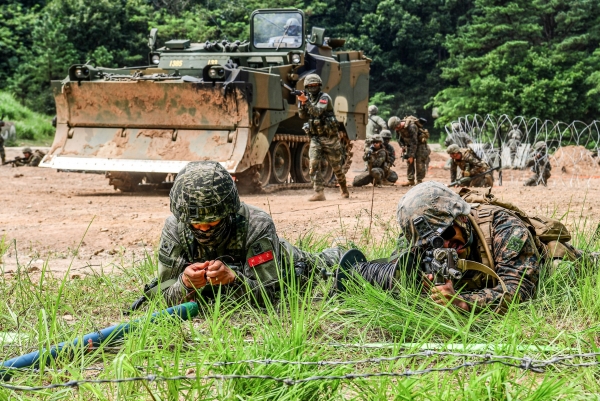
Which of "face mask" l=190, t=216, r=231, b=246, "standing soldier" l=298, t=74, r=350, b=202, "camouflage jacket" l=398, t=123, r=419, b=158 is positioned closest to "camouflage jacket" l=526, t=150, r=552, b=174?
"camouflage jacket" l=398, t=123, r=419, b=158

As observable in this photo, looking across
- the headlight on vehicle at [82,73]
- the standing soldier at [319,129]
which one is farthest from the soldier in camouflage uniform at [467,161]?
the headlight on vehicle at [82,73]

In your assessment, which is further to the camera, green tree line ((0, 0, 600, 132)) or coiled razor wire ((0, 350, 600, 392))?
green tree line ((0, 0, 600, 132))

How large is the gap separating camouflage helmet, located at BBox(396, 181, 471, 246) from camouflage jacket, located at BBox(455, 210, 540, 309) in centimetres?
21

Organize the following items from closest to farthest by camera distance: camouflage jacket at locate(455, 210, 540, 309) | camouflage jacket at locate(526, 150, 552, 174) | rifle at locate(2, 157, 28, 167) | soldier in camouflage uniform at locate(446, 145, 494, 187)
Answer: camouflage jacket at locate(455, 210, 540, 309)
soldier in camouflage uniform at locate(446, 145, 494, 187)
camouflage jacket at locate(526, 150, 552, 174)
rifle at locate(2, 157, 28, 167)

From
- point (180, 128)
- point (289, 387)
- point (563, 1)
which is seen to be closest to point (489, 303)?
point (289, 387)

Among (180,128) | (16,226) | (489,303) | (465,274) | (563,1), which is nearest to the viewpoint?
(489,303)

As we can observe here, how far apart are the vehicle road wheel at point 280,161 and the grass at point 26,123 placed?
11279mm

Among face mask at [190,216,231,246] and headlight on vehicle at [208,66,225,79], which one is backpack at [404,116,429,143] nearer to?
headlight on vehicle at [208,66,225,79]

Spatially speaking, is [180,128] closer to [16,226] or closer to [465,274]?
[16,226]

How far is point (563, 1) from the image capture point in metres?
25.8

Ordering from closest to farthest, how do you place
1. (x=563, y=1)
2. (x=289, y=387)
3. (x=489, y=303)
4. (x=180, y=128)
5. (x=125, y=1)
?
(x=289, y=387), (x=489, y=303), (x=180, y=128), (x=563, y=1), (x=125, y=1)

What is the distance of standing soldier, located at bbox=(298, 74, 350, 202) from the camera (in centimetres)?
1026

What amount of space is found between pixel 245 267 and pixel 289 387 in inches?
53.1

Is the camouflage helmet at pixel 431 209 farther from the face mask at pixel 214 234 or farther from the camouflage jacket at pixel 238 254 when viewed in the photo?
the face mask at pixel 214 234
